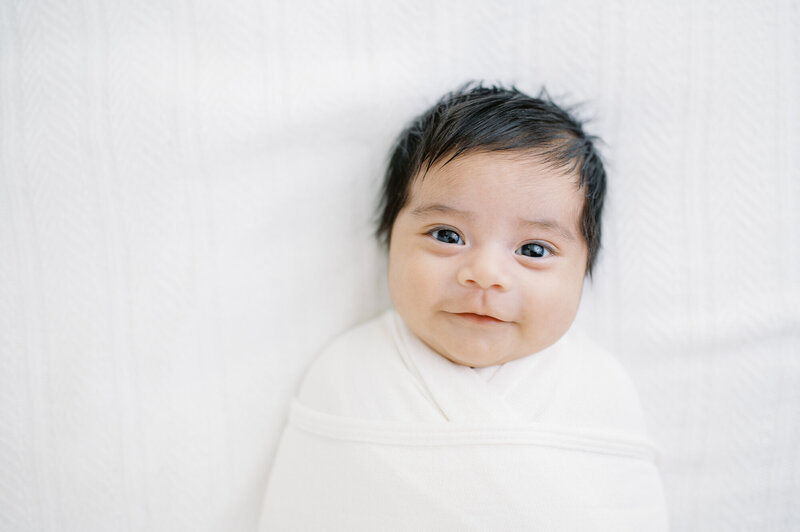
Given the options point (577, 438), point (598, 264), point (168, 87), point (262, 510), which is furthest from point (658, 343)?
point (168, 87)

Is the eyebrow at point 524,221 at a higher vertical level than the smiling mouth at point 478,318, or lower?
higher

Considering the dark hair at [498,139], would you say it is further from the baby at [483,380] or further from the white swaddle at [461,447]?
the white swaddle at [461,447]

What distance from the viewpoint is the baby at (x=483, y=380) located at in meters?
0.89

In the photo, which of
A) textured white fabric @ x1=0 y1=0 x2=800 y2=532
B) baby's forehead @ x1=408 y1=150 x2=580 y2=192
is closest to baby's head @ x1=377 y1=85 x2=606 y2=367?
baby's forehead @ x1=408 y1=150 x2=580 y2=192

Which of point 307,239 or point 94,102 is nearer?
point 94,102

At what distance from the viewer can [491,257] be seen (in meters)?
0.89

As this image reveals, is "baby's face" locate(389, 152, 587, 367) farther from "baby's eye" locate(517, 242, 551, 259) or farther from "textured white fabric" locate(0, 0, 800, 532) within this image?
"textured white fabric" locate(0, 0, 800, 532)

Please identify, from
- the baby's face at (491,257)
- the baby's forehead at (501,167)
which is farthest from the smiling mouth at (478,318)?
the baby's forehead at (501,167)

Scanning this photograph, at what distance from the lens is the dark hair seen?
0.93 meters

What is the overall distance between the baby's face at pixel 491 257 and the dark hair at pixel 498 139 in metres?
0.02

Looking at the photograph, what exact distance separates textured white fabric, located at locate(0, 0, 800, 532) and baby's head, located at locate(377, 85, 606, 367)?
199 millimetres

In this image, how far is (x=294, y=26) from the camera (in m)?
1.07

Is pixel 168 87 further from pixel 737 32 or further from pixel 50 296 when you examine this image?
pixel 737 32

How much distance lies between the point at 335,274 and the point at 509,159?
1.41 feet
